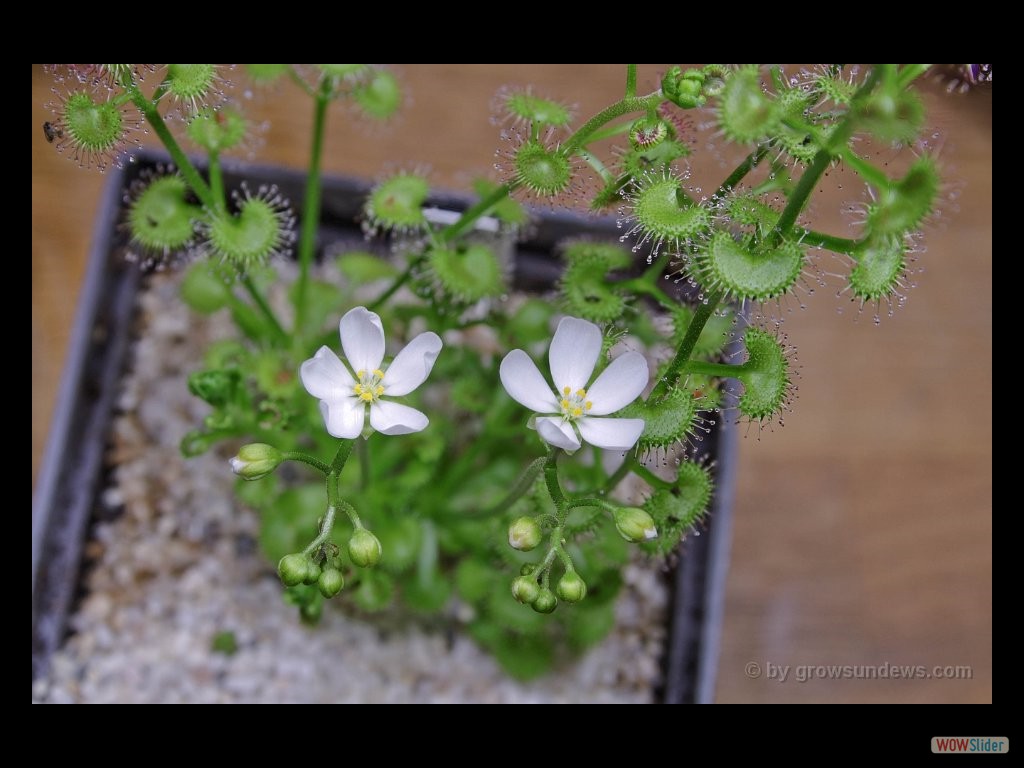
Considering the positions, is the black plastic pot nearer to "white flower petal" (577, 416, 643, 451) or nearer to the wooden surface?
the wooden surface

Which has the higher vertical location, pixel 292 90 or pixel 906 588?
pixel 292 90

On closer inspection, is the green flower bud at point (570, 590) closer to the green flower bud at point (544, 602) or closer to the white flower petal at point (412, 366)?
the green flower bud at point (544, 602)

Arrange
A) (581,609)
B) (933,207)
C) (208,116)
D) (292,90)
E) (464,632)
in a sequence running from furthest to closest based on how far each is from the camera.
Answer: (292,90) → (464,632) → (581,609) → (208,116) → (933,207)

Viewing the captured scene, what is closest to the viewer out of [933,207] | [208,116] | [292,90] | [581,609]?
[933,207]

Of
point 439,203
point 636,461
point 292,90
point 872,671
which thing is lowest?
point 872,671

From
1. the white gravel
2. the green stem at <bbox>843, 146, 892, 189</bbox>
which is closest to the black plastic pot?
the white gravel

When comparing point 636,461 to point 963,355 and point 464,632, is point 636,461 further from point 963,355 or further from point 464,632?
Result: point 963,355

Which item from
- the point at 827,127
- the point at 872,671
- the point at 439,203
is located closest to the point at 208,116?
the point at 439,203
